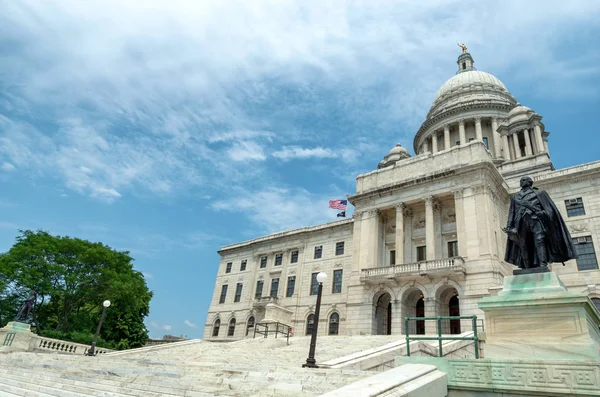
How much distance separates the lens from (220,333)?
45.2 metres

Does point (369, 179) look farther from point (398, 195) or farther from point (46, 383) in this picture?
point (46, 383)

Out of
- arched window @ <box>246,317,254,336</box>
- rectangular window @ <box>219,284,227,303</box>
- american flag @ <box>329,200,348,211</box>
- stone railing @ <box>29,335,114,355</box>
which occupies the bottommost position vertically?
stone railing @ <box>29,335,114,355</box>

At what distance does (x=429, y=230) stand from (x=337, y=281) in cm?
1251

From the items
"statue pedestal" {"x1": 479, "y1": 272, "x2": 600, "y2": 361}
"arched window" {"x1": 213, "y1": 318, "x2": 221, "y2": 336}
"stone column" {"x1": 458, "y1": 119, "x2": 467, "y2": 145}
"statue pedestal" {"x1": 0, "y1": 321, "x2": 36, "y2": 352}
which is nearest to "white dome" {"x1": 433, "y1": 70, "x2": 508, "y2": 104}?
"stone column" {"x1": 458, "y1": 119, "x2": 467, "y2": 145}

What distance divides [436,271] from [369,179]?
37.4 ft

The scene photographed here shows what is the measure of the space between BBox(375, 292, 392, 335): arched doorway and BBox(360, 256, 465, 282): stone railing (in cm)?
205

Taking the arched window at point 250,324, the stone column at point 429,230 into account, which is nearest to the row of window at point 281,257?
the arched window at point 250,324

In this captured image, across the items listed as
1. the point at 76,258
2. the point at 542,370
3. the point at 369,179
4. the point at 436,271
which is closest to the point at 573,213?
the point at 436,271

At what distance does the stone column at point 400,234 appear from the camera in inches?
1180

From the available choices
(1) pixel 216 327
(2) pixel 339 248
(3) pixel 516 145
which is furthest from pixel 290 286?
(3) pixel 516 145

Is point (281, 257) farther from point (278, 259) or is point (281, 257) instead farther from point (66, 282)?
point (66, 282)

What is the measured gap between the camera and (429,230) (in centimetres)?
2983

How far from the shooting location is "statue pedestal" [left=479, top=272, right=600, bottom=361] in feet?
22.0

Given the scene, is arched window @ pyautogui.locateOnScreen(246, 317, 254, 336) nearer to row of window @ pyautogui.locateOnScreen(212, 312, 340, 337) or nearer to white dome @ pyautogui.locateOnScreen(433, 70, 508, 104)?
row of window @ pyautogui.locateOnScreen(212, 312, 340, 337)
